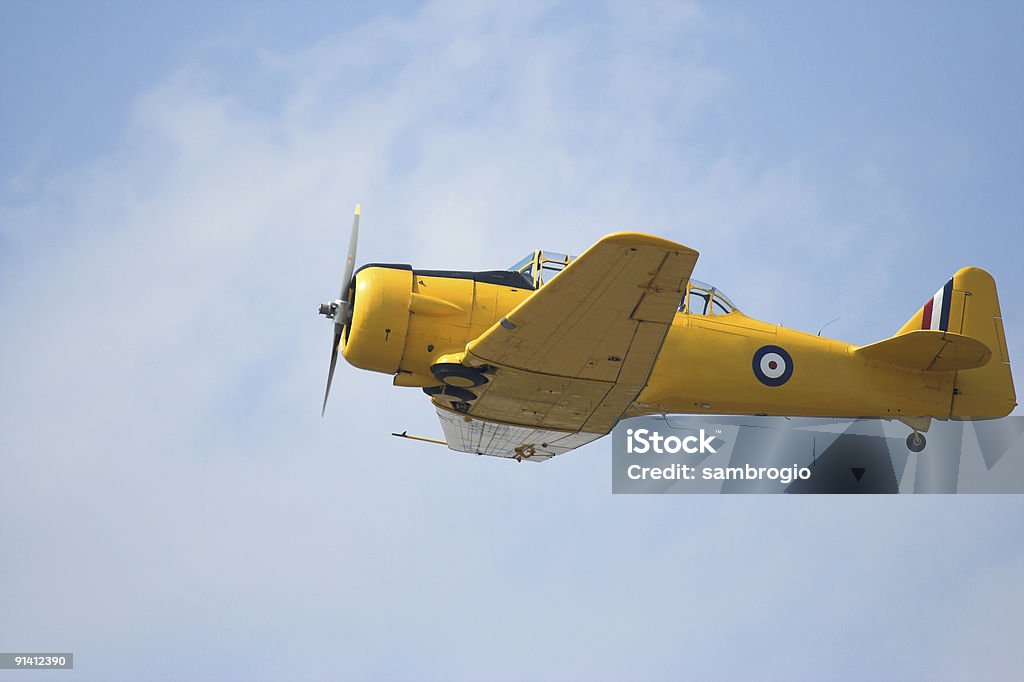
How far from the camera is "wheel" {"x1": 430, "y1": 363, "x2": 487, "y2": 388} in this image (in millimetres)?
16016

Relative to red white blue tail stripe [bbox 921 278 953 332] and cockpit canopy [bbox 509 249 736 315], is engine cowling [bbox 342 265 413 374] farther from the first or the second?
red white blue tail stripe [bbox 921 278 953 332]

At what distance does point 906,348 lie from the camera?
1764 centimetres

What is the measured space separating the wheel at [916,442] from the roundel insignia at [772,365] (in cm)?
245

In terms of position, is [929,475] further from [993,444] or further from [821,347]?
[821,347]

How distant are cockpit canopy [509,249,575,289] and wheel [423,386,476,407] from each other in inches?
70.4

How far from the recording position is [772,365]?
57.1 feet

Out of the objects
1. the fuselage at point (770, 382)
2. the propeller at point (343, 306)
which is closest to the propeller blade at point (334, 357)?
the propeller at point (343, 306)

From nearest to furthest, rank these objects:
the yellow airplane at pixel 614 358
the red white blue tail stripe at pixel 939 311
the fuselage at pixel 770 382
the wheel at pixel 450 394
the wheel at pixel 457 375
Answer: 1. the yellow airplane at pixel 614 358
2. the wheel at pixel 457 375
3. the wheel at pixel 450 394
4. the fuselage at pixel 770 382
5. the red white blue tail stripe at pixel 939 311

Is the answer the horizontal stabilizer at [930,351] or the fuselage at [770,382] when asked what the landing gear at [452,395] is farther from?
the horizontal stabilizer at [930,351]

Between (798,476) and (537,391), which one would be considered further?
(798,476)

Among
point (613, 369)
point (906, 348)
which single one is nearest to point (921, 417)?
point (906, 348)

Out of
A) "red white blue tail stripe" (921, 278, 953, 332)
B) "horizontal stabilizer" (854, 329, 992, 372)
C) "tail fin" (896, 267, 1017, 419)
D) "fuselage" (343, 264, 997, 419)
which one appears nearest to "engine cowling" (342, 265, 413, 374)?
"fuselage" (343, 264, 997, 419)

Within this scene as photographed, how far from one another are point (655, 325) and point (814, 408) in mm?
4151

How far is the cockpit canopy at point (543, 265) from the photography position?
1691 cm
